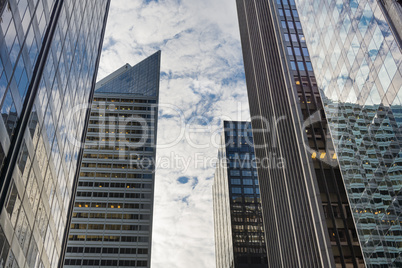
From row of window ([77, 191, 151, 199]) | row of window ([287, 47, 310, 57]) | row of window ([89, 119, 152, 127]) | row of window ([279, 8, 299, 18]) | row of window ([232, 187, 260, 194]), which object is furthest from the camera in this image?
row of window ([89, 119, 152, 127])

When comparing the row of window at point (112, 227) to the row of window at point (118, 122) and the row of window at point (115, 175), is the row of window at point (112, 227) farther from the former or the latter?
the row of window at point (118, 122)

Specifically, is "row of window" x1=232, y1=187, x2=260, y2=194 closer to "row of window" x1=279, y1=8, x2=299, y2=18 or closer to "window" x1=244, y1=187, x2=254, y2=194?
"window" x1=244, y1=187, x2=254, y2=194

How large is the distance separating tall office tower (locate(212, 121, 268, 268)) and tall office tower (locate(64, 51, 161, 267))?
3234cm

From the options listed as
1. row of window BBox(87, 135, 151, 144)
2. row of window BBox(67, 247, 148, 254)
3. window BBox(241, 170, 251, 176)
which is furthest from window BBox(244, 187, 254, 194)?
row of window BBox(67, 247, 148, 254)

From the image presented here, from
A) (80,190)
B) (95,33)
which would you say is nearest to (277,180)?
(95,33)

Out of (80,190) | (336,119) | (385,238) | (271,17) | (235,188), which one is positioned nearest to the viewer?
(385,238)

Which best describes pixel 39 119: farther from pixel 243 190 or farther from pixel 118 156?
pixel 243 190

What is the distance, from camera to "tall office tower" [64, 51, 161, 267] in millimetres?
123625

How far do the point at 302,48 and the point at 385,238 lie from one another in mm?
43748

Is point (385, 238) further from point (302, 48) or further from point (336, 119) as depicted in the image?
point (302, 48)

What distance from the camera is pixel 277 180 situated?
6781cm

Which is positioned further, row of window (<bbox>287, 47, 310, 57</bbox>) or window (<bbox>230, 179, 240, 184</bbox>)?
window (<bbox>230, 179, 240, 184</bbox>)

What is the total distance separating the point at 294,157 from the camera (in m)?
57.0

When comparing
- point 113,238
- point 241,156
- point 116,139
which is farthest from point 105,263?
point 241,156
